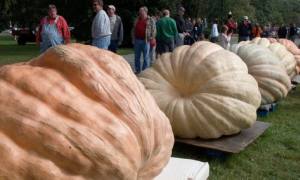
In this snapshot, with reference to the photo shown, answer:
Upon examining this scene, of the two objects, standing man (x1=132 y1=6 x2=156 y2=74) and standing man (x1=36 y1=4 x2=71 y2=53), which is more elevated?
standing man (x1=36 y1=4 x2=71 y2=53)

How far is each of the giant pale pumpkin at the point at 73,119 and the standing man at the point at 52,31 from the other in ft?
20.1

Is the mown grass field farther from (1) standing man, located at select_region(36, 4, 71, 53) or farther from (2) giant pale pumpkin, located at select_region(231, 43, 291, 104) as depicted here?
(1) standing man, located at select_region(36, 4, 71, 53)

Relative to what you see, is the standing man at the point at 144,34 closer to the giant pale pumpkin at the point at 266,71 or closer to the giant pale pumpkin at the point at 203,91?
the giant pale pumpkin at the point at 266,71

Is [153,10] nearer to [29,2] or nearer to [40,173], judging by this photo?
[29,2]

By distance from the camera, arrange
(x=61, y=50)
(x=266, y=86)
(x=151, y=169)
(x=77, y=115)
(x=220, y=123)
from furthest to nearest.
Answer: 1. (x=266, y=86)
2. (x=220, y=123)
3. (x=151, y=169)
4. (x=61, y=50)
5. (x=77, y=115)

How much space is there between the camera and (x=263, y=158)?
16.4ft

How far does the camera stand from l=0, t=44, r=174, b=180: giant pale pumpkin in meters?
1.94

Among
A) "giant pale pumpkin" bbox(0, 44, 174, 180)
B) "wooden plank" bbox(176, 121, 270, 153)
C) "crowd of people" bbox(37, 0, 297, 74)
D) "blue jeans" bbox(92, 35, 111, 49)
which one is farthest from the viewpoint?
"blue jeans" bbox(92, 35, 111, 49)

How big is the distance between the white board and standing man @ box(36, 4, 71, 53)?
5359 millimetres

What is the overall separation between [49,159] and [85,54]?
61cm

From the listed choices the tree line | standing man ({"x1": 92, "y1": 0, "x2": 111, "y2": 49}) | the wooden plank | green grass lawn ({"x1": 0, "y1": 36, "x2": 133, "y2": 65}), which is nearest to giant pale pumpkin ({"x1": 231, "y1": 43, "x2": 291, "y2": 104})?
the wooden plank

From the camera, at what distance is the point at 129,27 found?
1049 inches

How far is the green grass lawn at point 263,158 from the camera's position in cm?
450

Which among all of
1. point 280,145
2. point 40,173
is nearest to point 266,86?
point 280,145
